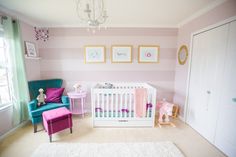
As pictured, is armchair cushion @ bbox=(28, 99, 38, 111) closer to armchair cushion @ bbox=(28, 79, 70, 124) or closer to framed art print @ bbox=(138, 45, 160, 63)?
armchair cushion @ bbox=(28, 79, 70, 124)

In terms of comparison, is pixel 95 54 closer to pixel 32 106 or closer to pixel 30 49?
pixel 30 49

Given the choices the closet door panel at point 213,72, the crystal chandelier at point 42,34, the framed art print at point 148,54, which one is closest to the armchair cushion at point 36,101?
the crystal chandelier at point 42,34

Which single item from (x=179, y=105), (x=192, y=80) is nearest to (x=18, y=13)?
(x=192, y=80)

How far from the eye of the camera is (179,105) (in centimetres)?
296

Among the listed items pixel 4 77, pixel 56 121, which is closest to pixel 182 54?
pixel 56 121

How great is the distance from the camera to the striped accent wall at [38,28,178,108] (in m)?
3.02

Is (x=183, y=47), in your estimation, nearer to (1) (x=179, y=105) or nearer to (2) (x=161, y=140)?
(1) (x=179, y=105)

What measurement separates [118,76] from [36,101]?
6.65 ft

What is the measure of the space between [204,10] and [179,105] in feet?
7.13

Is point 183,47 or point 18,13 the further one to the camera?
point 183,47

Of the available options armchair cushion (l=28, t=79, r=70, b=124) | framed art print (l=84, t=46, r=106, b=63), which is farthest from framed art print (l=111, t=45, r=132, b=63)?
armchair cushion (l=28, t=79, r=70, b=124)

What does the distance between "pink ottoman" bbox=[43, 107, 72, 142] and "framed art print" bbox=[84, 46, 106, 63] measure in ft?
4.84

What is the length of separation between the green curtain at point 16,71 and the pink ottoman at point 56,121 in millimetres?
738

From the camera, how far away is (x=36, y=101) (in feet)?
8.13
